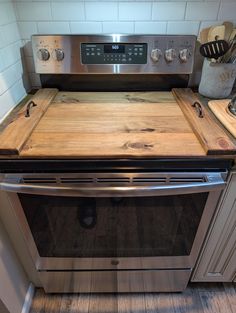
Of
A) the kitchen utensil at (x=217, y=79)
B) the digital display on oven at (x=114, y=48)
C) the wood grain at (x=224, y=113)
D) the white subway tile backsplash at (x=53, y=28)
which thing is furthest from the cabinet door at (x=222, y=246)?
the white subway tile backsplash at (x=53, y=28)

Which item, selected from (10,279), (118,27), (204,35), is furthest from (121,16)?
(10,279)

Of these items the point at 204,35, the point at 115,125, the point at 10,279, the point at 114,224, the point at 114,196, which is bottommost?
the point at 10,279

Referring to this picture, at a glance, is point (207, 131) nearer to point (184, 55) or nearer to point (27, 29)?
point (184, 55)

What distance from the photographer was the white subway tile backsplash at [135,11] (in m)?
0.98

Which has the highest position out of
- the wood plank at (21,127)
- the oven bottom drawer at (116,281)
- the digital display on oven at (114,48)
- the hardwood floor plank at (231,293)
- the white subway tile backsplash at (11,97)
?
the digital display on oven at (114,48)

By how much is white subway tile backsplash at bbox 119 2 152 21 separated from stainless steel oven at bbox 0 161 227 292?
2.31 ft

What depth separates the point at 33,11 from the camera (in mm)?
996

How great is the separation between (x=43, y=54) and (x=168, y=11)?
0.58 m

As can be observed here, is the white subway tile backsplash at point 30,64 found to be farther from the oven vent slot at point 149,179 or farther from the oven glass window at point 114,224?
the oven vent slot at point 149,179

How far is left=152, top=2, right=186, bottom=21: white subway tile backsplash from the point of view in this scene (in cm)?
98

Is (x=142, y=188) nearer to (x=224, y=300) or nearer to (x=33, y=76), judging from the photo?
(x=33, y=76)

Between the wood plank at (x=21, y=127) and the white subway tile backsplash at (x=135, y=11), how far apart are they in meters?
0.48

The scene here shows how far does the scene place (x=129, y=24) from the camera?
1021mm

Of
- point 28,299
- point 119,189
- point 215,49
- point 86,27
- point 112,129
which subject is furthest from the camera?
point 28,299
